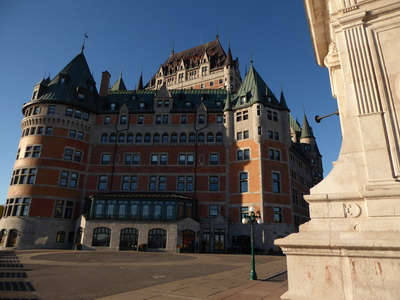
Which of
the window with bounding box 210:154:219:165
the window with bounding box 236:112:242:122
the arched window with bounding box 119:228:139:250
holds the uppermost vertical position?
the window with bounding box 236:112:242:122

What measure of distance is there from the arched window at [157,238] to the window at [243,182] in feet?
39.2

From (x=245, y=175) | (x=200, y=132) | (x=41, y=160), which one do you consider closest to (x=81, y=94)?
(x=41, y=160)

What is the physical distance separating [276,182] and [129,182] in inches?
849

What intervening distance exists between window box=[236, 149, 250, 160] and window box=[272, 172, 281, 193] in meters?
4.40

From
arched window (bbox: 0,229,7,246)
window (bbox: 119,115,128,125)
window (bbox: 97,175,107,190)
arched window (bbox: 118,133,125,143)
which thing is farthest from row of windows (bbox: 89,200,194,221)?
window (bbox: 119,115,128,125)

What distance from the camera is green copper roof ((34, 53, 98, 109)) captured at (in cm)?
4084

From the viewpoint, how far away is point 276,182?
36062mm

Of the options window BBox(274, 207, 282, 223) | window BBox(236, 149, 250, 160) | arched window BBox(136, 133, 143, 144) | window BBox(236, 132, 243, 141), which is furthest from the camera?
arched window BBox(136, 133, 143, 144)

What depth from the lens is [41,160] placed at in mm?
37031

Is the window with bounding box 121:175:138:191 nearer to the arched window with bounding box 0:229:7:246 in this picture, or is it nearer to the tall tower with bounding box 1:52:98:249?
the tall tower with bounding box 1:52:98:249

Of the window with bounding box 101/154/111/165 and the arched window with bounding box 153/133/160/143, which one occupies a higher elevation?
the arched window with bounding box 153/133/160/143

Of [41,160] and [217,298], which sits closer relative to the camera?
[217,298]

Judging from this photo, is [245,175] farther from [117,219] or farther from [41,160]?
[41,160]

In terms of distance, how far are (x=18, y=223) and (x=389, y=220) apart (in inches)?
1619
